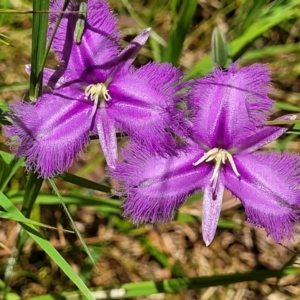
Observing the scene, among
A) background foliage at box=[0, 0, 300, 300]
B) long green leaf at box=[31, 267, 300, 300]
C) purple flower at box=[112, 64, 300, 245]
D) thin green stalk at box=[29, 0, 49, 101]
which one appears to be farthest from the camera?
background foliage at box=[0, 0, 300, 300]

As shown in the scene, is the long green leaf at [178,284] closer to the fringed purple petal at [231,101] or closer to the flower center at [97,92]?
the fringed purple petal at [231,101]

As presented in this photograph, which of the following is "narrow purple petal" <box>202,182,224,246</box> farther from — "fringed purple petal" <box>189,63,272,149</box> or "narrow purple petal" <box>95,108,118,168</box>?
"narrow purple petal" <box>95,108,118,168</box>

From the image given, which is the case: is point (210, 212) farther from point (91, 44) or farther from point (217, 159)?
point (91, 44)

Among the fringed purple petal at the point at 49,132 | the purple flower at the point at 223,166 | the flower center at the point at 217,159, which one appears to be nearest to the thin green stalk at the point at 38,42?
the fringed purple petal at the point at 49,132

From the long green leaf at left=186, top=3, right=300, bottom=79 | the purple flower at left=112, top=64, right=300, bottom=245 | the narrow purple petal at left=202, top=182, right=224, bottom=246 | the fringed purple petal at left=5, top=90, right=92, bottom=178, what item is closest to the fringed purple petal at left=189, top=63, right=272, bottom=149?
the purple flower at left=112, top=64, right=300, bottom=245

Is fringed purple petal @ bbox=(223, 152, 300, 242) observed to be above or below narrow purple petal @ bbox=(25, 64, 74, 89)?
below

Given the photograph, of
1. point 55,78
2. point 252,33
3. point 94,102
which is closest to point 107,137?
point 94,102

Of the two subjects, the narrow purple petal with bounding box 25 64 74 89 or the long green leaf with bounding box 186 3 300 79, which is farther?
the long green leaf with bounding box 186 3 300 79
